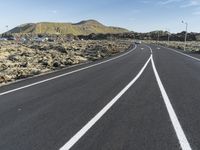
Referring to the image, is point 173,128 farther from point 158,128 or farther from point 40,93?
point 40,93

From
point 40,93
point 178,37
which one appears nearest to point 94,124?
point 40,93

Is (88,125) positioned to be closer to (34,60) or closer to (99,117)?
(99,117)

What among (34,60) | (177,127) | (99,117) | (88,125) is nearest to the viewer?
(177,127)

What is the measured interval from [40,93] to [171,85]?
5319mm

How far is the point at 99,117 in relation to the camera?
327 inches

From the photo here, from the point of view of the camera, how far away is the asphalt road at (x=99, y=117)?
6297 millimetres

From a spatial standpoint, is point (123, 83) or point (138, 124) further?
point (123, 83)

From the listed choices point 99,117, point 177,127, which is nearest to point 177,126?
point 177,127

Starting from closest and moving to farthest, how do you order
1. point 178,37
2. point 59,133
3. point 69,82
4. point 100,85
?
point 59,133 → point 100,85 → point 69,82 → point 178,37

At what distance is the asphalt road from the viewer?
20.7ft

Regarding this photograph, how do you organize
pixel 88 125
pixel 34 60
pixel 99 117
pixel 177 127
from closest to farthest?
1. pixel 177 127
2. pixel 88 125
3. pixel 99 117
4. pixel 34 60

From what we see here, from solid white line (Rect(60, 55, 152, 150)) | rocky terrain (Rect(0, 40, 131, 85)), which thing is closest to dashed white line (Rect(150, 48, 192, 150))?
solid white line (Rect(60, 55, 152, 150))

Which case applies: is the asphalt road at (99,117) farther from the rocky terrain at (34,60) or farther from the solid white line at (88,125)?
the rocky terrain at (34,60)

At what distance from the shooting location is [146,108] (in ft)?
30.9
